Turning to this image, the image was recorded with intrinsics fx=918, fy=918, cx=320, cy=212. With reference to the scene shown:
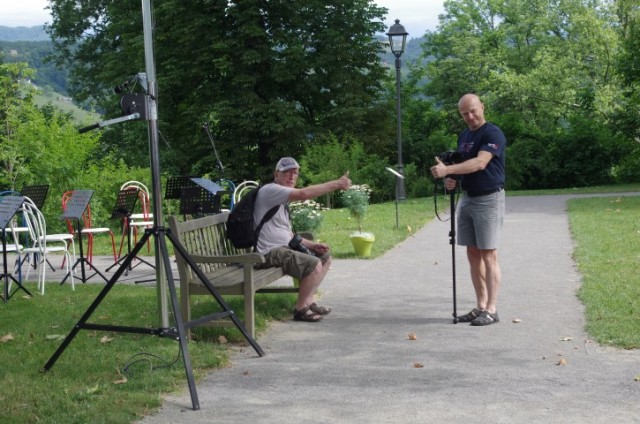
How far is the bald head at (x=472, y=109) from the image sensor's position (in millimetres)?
7812

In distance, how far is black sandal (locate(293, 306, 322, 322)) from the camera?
8.34 meters

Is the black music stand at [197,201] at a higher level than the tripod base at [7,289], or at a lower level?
higher

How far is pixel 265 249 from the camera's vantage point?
8.35 metres

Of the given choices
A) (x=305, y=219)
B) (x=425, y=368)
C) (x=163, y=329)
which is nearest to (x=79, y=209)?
(x=305, y=219)

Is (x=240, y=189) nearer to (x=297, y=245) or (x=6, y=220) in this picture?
(x=6, y=220)

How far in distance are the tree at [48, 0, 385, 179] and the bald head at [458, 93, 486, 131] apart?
2291 centimetres

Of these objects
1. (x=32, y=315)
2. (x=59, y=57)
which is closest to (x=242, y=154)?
(x=59, y=57)

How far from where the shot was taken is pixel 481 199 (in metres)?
7.94

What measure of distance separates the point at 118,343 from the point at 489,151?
3.45 m

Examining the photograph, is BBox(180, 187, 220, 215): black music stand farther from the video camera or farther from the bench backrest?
the video camera

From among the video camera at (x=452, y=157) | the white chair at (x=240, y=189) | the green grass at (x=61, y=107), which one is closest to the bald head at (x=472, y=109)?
the video camera at (x=452, y=157)

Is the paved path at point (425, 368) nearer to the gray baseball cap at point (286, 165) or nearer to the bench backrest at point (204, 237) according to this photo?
the bench backrest at point (204, 237)

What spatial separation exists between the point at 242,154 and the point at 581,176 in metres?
12.1

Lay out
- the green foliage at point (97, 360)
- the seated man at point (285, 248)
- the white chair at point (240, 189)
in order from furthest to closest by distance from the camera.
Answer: the white chair at point (240, 189)
the seated man at point (285, 248)
the green foliage at point (97, 360)
